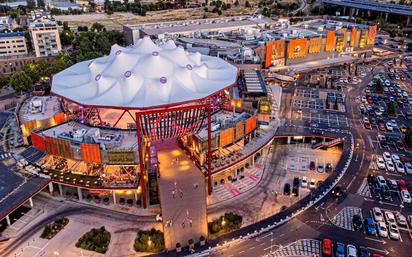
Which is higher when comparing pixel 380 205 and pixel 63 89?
pixel 63 89

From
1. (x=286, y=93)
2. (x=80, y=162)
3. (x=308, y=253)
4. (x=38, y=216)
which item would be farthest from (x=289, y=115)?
(x=38, y=216)

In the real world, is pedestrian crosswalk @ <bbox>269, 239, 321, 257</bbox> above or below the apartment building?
below

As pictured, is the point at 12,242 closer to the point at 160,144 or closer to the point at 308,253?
the point at 160,144

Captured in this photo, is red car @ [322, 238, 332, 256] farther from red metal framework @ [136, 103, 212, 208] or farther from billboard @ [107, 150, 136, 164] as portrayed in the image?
billboard @ [107, 150, 136, 164]

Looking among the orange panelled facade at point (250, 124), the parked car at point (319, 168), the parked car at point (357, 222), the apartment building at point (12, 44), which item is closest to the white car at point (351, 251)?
the parked car at point (357, 222)

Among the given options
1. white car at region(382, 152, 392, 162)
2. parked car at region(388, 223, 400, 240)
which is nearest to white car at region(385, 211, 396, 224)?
parked car at region(388, 223, 400, 240)

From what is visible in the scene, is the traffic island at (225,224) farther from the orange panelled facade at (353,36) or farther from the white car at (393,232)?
the orange panelled facade at (353,36)
